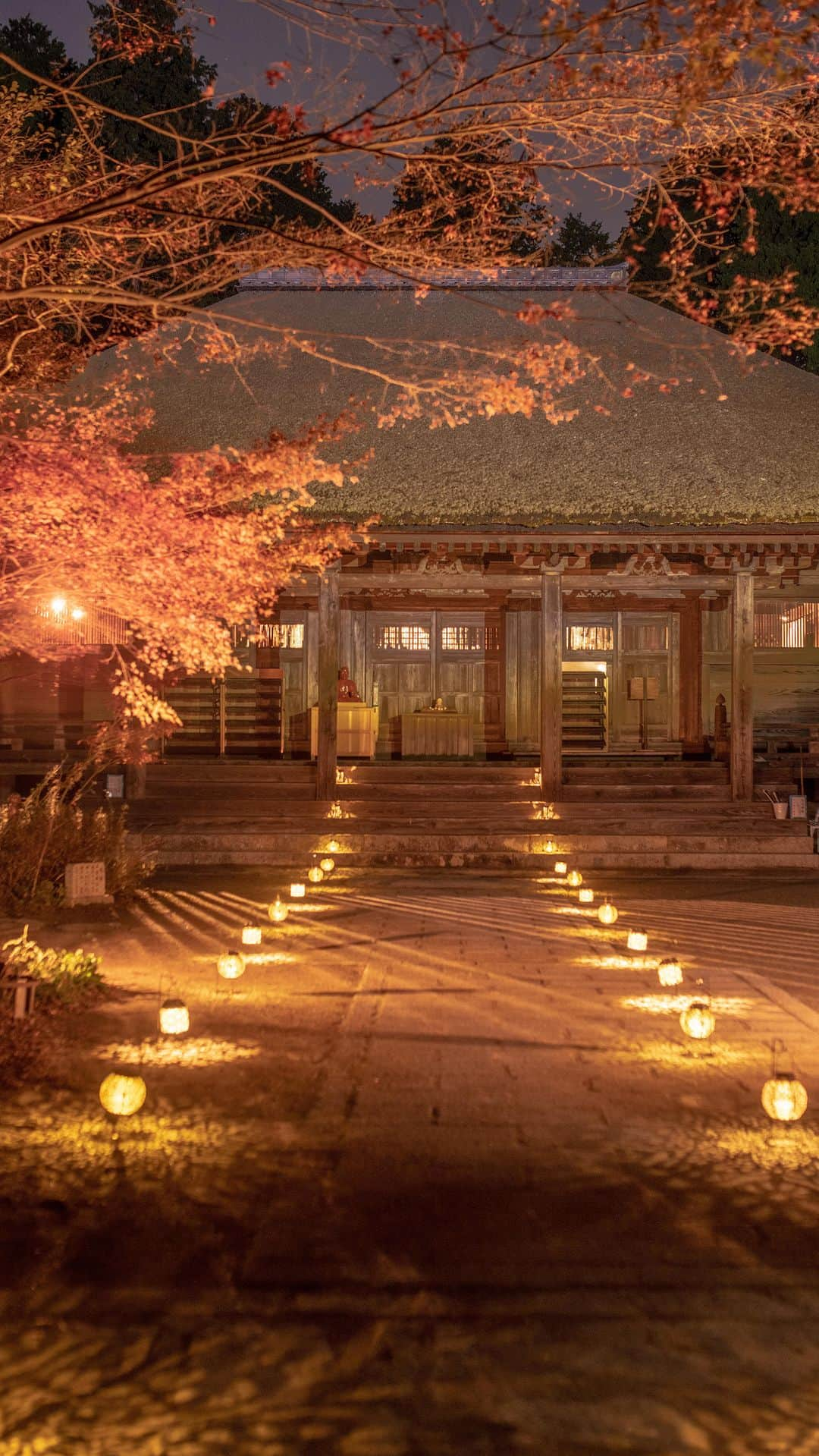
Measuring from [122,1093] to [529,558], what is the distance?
11.9m

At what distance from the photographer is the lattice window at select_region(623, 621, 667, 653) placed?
20453 mm

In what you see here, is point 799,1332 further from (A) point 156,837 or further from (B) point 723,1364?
(A) point 156,837

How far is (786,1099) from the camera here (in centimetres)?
469

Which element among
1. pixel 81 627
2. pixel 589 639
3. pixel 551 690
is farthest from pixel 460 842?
pixel 589 639

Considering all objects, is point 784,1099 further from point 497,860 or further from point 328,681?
Answer: point 328,681

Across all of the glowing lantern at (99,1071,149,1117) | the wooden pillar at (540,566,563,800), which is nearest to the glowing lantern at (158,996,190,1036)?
the glowing lantern at (99,1071,149,1117)

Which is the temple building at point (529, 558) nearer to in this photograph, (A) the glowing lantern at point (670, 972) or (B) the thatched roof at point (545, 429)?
(B) the thatched roof at point (545, 429)

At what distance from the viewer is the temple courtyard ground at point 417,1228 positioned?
8.97 feet

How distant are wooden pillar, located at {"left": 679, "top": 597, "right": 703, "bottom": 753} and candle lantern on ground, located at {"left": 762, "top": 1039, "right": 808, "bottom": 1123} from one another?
50.7 ft

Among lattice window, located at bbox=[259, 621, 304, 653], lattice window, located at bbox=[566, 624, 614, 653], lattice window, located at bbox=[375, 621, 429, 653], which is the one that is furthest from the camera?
lattice window, located at bbox=[566, 624, 614, 653]

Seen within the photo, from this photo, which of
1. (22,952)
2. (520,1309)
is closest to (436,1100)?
(520,1309)

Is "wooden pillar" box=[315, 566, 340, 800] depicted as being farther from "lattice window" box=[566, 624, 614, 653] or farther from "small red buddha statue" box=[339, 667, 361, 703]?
"lattice window" box=[566, 624, 614, 653]

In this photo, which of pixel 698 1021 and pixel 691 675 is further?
pixel 691 675

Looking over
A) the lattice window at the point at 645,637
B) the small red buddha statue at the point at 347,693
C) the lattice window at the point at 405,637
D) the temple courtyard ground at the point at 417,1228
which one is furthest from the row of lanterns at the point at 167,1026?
the lattice window at the point at 645,637
